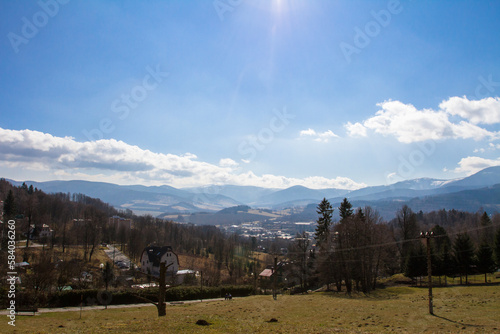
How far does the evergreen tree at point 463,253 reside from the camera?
45031 mm

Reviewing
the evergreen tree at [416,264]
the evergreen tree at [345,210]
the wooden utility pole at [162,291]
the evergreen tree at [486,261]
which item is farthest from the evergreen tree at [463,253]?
the wooden utility pole at [162,291]

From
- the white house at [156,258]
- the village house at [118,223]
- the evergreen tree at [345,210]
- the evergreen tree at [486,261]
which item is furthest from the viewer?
the village house at [118,223]

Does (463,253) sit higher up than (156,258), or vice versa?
(463,253)

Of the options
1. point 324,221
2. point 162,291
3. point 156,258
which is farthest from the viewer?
point 156,258

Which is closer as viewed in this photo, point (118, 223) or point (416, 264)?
point (416, 264)

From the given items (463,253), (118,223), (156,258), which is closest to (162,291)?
(463,253)

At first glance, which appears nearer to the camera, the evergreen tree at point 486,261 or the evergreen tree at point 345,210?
the evergreen tree at point 486,261

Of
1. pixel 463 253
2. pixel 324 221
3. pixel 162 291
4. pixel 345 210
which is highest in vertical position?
pixel 345 210

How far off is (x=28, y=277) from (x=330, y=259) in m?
43.6

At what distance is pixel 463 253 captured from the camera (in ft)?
149

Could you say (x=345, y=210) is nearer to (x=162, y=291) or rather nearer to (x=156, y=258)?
(x=162, y=291)

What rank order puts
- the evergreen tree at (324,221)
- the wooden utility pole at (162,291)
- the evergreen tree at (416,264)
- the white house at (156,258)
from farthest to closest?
the white house at (156,258) < the evergreen tree at (324,221) < the evergreen tree at (416,264) < the wooden utility pole at (162,291)

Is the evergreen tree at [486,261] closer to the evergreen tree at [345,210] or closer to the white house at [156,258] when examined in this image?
the evergreen tree at [345,210]

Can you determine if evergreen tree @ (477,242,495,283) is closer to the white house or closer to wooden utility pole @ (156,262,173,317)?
wooden utility pole @ (156,262,173,317)
